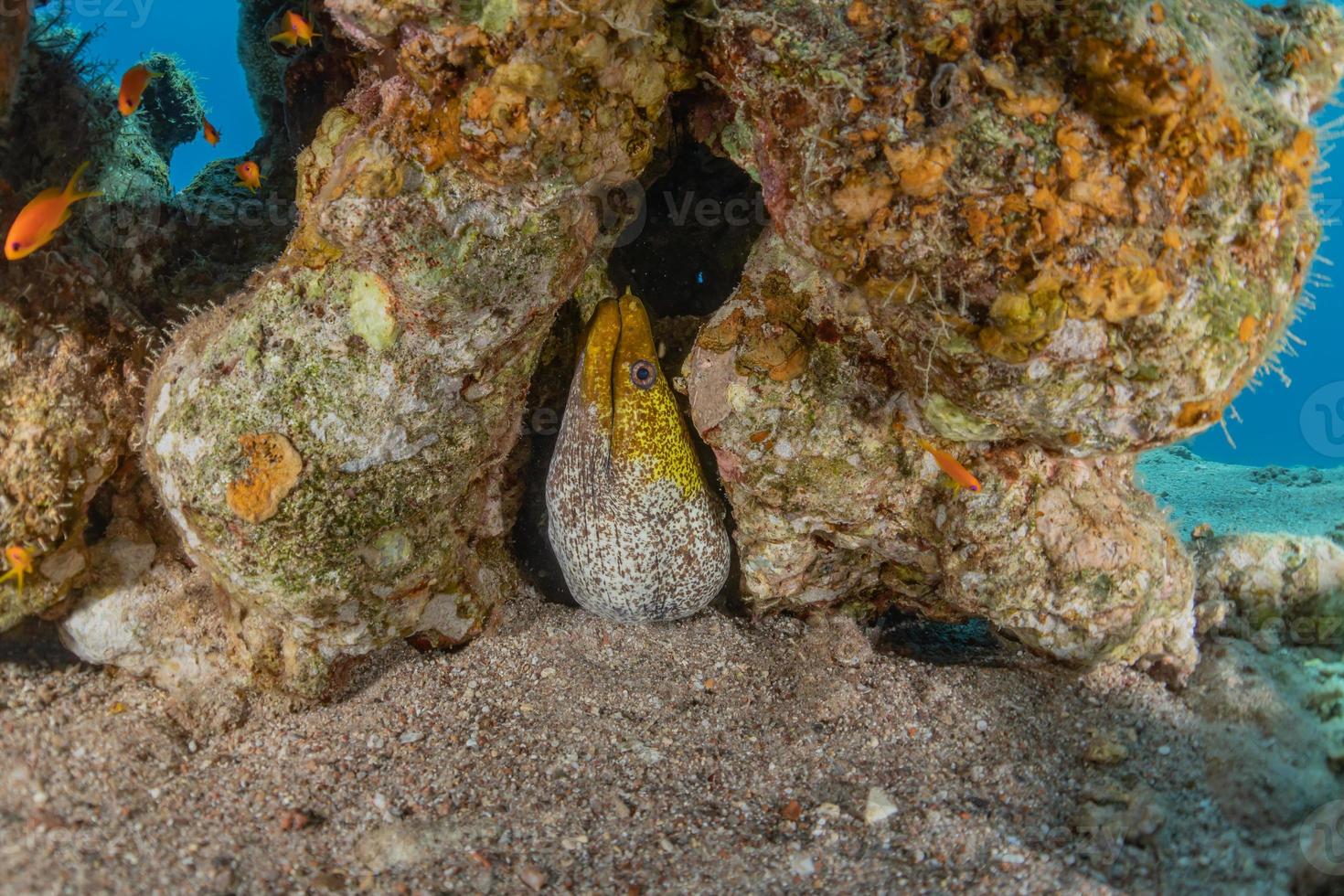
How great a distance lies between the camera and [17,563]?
113 inches

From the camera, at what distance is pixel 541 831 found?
2887mm

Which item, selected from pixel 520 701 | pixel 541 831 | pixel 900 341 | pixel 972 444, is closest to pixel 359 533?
pixel 520 701

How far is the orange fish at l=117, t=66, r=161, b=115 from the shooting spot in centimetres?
310

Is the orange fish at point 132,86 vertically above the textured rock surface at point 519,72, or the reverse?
the orange fish at point 132,86

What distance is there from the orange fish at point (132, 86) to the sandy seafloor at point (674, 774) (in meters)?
2.44

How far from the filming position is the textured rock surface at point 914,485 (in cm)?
319

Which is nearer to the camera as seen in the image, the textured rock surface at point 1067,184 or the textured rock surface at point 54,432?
the textured rock surface at point 1067,184

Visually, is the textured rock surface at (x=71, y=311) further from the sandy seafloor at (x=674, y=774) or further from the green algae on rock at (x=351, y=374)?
the sandy seafloor at (x=674, y=774)

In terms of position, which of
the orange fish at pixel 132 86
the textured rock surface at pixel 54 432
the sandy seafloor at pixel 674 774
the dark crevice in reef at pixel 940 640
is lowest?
the dark crevice in reef at pixel 940 640

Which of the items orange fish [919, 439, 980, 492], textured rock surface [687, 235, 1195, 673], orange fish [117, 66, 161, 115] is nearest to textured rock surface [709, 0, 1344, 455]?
orange fish [919, 439, 980, 492]

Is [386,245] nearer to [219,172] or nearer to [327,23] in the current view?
[327,23]

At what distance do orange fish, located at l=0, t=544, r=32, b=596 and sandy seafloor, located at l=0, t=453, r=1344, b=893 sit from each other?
46cm

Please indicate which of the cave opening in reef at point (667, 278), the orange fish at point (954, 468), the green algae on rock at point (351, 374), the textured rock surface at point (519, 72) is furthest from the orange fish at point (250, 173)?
the orange fish at point (954, 468)

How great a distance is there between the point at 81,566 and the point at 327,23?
3056 mm
